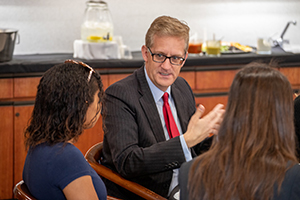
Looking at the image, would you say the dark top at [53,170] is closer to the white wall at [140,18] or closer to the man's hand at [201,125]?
the man's hand at [201,125]

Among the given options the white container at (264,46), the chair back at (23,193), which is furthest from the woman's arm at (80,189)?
the white container at (264,46)

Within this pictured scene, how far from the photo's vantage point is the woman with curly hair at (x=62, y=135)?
1.15 meters

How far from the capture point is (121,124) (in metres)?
1.57

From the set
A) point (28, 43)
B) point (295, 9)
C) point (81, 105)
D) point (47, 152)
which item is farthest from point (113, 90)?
point (295, 9)

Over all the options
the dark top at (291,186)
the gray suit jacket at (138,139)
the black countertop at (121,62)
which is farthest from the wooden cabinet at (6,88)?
the dark top at (291,186)

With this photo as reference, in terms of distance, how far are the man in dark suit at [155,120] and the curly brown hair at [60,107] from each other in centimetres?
27

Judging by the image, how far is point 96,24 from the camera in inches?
131

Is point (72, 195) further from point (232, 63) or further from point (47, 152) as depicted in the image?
point (232, 63)

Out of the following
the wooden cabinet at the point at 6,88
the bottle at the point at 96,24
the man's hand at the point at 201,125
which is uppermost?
the bottle at the point at 96,24

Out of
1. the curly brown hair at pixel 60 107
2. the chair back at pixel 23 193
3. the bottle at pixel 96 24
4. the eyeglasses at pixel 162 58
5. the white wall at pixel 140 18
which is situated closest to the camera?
the chair back at pixel 23 193

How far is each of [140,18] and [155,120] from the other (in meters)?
2.43

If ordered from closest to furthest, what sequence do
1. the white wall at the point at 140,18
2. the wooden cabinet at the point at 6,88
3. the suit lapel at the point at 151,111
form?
the suit lapel at the point at 151,111 < the wooden cabinet at the point at 6,88 < the white wall at the point at 140,18

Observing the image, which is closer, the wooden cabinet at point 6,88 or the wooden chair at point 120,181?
the wooden chair at point 120,181

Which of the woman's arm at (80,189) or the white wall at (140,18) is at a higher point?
the white wall at (140,18)
